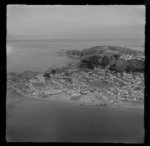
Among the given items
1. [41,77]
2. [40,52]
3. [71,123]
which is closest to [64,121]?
[71,123]

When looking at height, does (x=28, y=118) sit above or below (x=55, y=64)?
below

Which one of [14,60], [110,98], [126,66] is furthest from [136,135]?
[14,60]

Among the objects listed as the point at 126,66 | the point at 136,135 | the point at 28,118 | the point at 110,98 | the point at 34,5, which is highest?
the point at 34,5

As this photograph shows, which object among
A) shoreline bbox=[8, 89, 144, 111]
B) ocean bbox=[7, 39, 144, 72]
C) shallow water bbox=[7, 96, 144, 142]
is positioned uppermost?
ocean bbox=[7, 39, 144, 72]

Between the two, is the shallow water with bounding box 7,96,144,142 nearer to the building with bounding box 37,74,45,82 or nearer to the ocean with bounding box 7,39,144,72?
the building with bounding box 37,74,45,82

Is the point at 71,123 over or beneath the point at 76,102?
beneath

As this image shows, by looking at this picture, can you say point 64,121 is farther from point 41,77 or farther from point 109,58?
point 109,58

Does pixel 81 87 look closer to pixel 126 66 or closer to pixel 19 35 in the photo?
pixel 126 66
